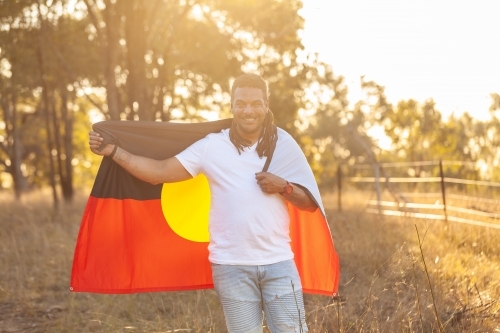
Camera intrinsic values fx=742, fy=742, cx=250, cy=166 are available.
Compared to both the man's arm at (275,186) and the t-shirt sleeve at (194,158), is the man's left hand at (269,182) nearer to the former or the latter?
the man's arm at (275,186)

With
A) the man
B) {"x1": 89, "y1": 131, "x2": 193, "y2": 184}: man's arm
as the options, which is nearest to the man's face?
the man

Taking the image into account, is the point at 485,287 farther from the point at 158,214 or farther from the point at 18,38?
the point at 18,38

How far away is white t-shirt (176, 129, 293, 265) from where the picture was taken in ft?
13.7

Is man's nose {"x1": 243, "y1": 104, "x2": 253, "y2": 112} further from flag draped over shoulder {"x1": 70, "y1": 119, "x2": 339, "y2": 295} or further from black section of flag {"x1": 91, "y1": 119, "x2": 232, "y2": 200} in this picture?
flag draped over shoulder {"x1": 70, "y1": 119, "x2": 339, "y2": 295}

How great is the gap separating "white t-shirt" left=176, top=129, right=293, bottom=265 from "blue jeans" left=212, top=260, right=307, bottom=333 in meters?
0.06

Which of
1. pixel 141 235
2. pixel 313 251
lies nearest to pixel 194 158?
pixel 313 251

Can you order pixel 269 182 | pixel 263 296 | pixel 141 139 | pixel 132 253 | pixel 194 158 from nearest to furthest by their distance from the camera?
pixel 269 182 < pixel 263 296 < pixel 194 158 < pixel 141 139 < pixel 132 253

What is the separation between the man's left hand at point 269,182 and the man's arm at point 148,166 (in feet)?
1.81

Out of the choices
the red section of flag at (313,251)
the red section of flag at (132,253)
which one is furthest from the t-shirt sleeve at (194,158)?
the red section of flag at (132,253)

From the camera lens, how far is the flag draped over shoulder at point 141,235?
16.9 feet

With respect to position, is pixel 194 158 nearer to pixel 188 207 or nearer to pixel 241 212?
pixel 241 212

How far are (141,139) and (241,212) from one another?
1.28 metres

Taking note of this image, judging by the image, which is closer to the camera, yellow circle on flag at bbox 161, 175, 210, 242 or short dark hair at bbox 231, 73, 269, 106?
short dark hair at bbox 231, 73, 269, 106

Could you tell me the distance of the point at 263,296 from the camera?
4258mm
